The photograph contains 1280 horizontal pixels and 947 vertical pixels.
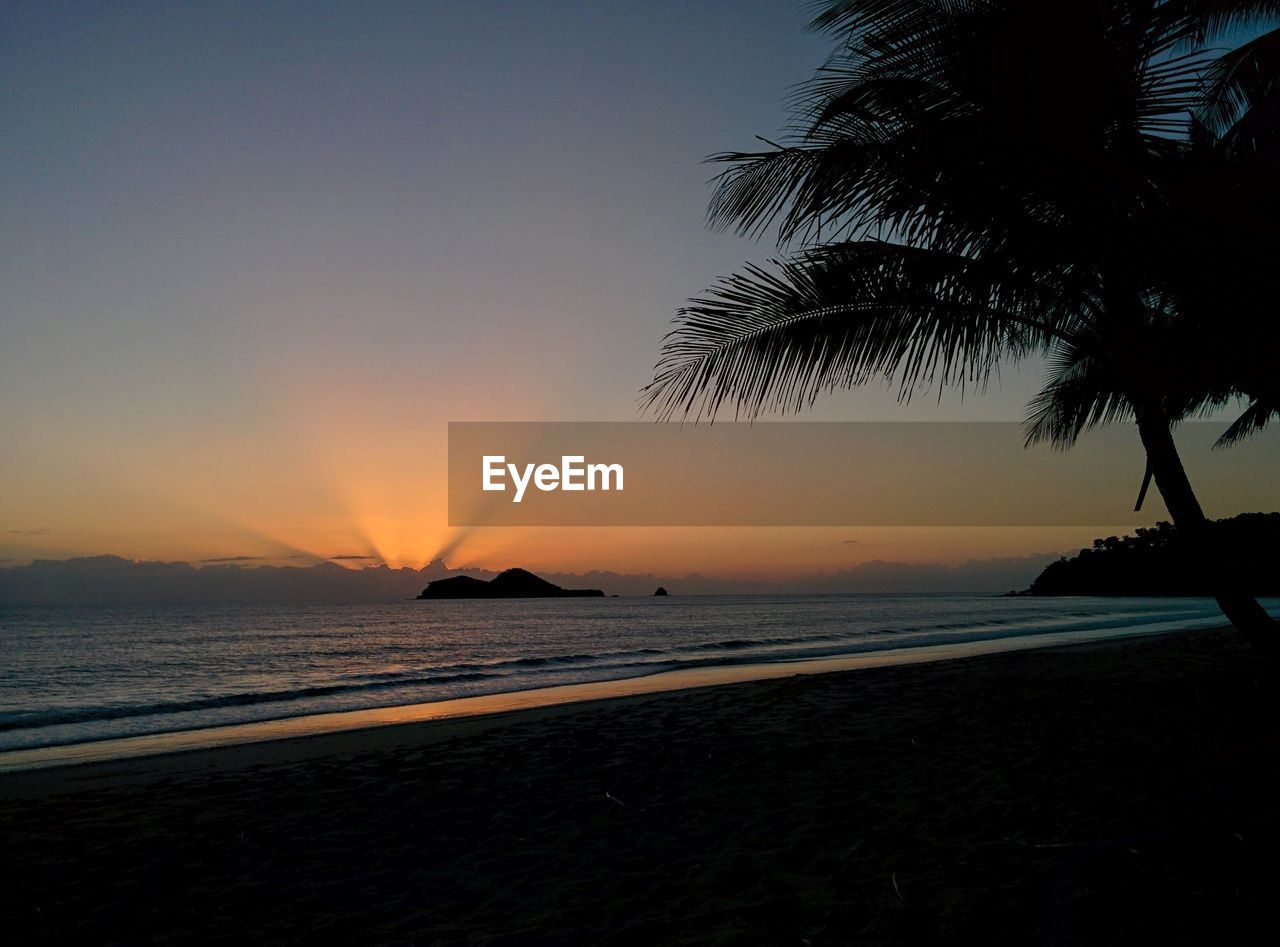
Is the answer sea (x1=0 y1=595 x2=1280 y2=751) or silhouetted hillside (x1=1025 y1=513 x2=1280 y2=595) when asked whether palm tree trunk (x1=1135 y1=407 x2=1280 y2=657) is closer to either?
sea (x1=0 y1=595 x2=1280 y2=751)

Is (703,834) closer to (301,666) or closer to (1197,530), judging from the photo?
(1197,530)

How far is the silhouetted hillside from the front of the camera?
6469cm

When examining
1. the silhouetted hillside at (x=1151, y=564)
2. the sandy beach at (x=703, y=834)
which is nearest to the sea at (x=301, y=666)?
the sandy beach at (x=703, y=834)

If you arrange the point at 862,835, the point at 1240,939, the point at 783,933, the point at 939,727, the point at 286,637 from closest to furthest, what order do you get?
1. the point at 1240,939
2. the point at 783,933
3. the point at 862,835
4. the point at 939,727
5. the point at 286,637

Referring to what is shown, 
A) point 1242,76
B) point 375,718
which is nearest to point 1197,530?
point 1242,76

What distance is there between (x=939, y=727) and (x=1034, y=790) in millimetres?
2719

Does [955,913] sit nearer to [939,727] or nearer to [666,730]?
[939,727]

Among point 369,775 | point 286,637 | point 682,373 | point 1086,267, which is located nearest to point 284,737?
point 369,775

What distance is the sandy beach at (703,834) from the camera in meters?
3.43

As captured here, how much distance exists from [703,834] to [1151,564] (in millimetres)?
95916

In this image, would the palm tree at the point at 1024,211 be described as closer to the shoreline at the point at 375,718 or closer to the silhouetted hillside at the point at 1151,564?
the shoreline at the point at 375,718

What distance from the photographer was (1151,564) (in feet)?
275

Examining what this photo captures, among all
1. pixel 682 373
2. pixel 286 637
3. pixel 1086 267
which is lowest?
pixel 286 637

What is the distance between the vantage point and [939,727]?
7.84 metres
